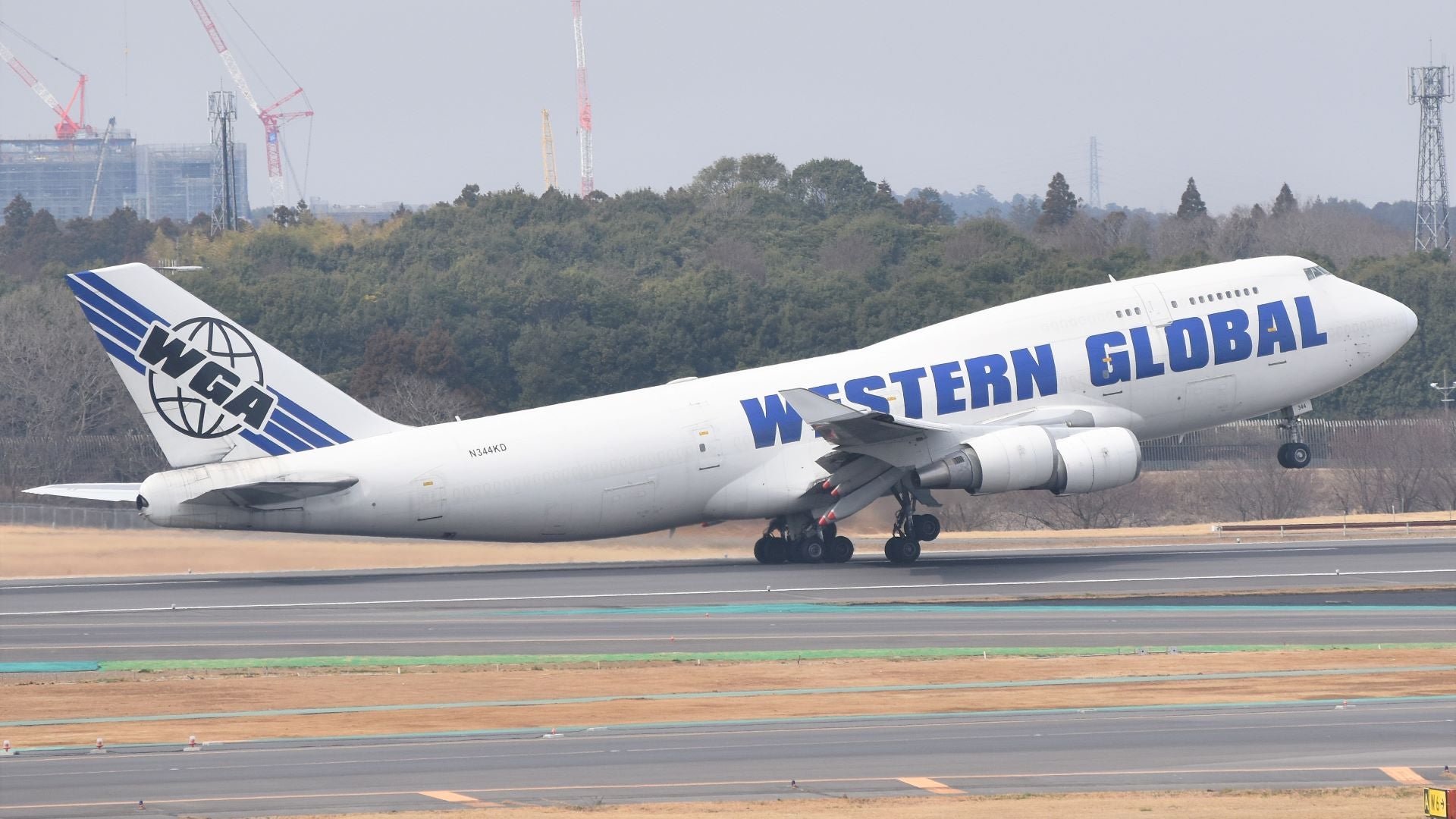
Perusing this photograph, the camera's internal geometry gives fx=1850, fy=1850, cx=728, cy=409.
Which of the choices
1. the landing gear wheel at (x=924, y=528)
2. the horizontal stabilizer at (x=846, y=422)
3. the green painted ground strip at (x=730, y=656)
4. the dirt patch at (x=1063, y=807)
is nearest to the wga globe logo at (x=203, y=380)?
the green painted ground strip at (x=730, y=656)

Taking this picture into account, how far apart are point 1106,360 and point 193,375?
2263 cm

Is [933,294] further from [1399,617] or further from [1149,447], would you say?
[1399,617]

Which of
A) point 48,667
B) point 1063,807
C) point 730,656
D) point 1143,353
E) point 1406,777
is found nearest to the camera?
point 1063,807

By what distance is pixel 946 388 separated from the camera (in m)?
47.2

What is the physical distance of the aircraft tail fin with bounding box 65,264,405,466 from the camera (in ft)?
137

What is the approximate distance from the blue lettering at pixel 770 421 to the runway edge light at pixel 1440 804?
29.2 m

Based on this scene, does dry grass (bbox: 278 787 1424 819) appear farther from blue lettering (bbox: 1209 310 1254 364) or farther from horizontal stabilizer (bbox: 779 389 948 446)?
blue lettering (bbox: 1209 310 1254 364)

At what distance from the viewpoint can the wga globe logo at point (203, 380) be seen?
42062 millimetres

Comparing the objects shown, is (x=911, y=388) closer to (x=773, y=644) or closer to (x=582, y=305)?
(x=773, y=644)

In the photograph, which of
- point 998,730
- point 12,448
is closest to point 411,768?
point 998,730

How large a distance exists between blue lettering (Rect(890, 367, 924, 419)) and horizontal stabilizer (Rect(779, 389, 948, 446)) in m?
1.75

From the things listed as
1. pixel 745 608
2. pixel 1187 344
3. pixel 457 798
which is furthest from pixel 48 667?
pixel 1187 344

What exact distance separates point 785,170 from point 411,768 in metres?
143

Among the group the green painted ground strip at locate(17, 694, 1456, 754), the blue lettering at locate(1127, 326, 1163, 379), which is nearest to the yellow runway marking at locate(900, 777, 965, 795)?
the green painted ground strip at locate(17, 694, 1456, 754)
